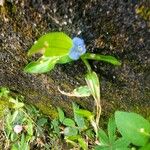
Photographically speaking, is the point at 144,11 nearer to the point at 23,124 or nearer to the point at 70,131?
the point at 70,131

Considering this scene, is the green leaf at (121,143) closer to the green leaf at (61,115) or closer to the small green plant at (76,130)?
the small green plant at (76,130)

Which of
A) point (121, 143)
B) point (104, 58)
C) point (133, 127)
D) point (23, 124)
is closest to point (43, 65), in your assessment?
point (104, 58)

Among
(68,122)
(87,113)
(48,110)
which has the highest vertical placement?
(48,110)

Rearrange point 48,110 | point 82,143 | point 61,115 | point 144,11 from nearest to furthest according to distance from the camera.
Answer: point 144,11 < point 82,143 < point 61,115 < point 48,110

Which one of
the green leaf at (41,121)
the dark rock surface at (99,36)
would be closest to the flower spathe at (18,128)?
the green leaf at (41,121)

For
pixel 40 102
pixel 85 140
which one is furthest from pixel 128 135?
pixel 40 102
